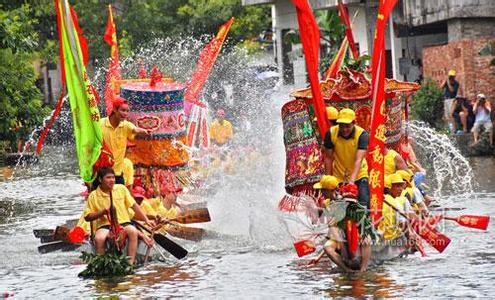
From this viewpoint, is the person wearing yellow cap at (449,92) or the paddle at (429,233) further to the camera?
the person wearing yellow cap at (449,92)

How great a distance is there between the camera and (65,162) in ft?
112

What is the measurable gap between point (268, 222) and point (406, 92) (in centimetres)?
211

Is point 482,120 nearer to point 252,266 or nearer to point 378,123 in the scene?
point 378,123

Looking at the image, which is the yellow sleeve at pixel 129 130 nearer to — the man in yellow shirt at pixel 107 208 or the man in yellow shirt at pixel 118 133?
the man in yellow shirt at pixel 118 133

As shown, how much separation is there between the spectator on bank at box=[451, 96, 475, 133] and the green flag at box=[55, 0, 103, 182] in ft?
51.1

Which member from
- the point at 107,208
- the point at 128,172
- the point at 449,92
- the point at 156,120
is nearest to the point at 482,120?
the point at 449,92

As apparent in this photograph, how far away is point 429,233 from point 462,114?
613 inches

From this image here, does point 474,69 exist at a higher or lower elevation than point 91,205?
higher

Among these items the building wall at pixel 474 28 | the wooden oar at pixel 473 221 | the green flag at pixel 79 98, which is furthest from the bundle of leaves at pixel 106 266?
the building wall at pixel 474 28

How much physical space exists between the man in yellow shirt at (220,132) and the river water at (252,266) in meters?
4.62

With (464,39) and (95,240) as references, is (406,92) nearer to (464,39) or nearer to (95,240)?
(95,240)

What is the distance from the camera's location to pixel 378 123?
13.9m

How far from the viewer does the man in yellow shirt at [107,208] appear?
45.2 ft

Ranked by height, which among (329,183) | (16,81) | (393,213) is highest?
(16,81)
